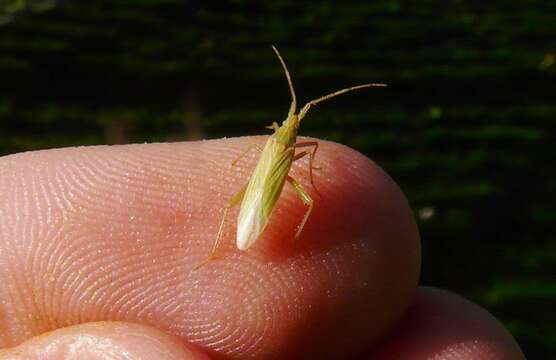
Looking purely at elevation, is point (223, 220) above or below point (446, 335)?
above

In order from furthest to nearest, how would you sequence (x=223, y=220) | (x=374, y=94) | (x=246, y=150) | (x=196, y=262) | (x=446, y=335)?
1. (x=374, y=94)
2. (x=246, y=150)
3. (x=446, y=335)
4. (x=223, y=220)
5. (x=196, y=262)

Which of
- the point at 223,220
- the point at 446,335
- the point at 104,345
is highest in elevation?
the point at 223,220

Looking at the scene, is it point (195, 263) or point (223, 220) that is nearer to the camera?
point (195, 263)

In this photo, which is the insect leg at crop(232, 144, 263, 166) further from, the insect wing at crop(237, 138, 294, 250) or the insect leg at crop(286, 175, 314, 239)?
the insect leg at crop(286, 175, 314, 239)

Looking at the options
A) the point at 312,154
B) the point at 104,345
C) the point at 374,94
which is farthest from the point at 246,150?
the point at 374,94

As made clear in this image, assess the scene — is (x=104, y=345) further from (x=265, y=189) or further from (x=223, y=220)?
(x=265, y=189)

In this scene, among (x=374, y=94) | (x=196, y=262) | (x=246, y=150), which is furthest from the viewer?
(x=374, y=94)

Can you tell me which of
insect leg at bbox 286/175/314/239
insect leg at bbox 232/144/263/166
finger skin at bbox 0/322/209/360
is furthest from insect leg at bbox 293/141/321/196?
finger skin at bbox 0/322/209/360
